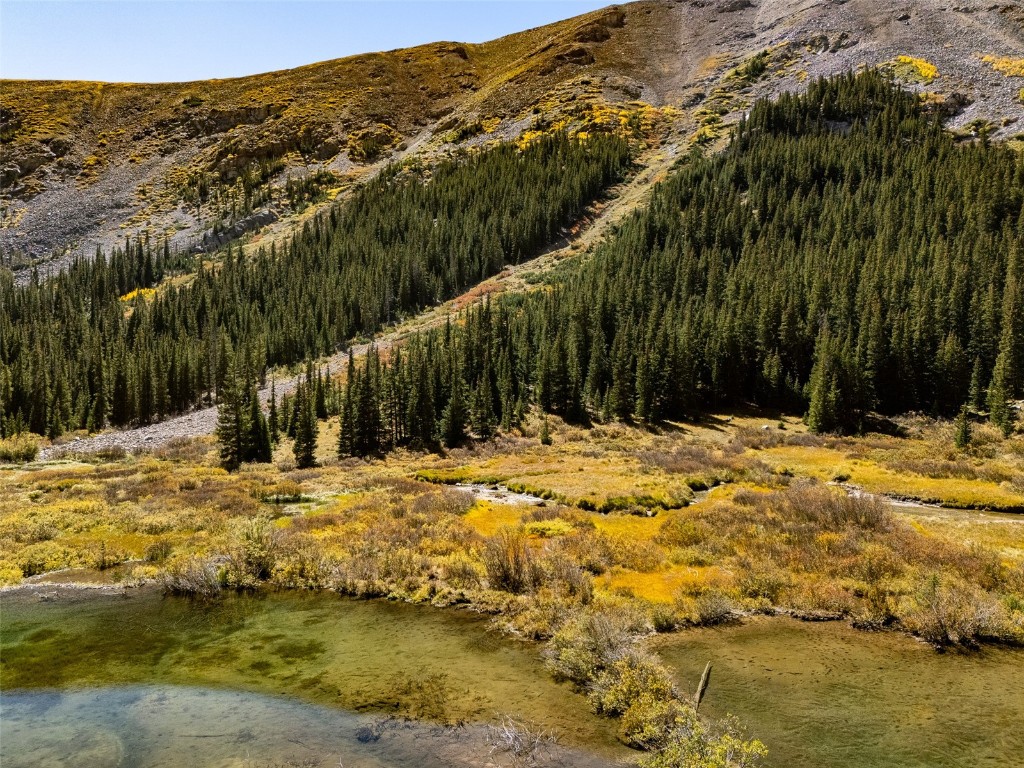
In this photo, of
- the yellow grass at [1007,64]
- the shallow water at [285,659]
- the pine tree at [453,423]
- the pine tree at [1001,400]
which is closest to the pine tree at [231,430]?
the pine tree at [453,423]

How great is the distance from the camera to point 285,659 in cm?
1570

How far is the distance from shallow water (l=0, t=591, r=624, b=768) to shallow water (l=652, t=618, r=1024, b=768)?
354 cm

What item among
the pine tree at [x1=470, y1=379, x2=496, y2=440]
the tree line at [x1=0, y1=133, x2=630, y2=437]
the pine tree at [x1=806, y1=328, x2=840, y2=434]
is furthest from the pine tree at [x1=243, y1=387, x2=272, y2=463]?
the pine tree at [x1=806, y1=328, x2=840, y2=434]

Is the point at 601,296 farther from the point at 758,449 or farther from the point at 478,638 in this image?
the point at 478,638

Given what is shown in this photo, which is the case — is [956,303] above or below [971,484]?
above

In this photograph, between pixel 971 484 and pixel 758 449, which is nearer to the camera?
pixel 971 484

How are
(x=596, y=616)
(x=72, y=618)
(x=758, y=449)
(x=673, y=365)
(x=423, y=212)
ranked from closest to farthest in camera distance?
(x=596, y=616) < (x=72, y=618) < (x=758, y=449) < (x=673, y=365) < (x=423, y=212)

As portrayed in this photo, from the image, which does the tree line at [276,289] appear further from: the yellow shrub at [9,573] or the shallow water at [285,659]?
the shallow water at [285,659]

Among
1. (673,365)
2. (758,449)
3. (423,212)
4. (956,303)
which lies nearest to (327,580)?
(758,449)

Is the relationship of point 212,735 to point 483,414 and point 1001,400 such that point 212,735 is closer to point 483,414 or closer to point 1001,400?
point 483,414

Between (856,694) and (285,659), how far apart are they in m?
14.2

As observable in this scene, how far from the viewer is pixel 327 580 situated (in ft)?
71.2

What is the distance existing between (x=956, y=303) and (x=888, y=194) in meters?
41.0

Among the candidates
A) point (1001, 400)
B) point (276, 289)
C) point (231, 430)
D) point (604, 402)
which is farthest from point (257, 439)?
point (276, 289)
